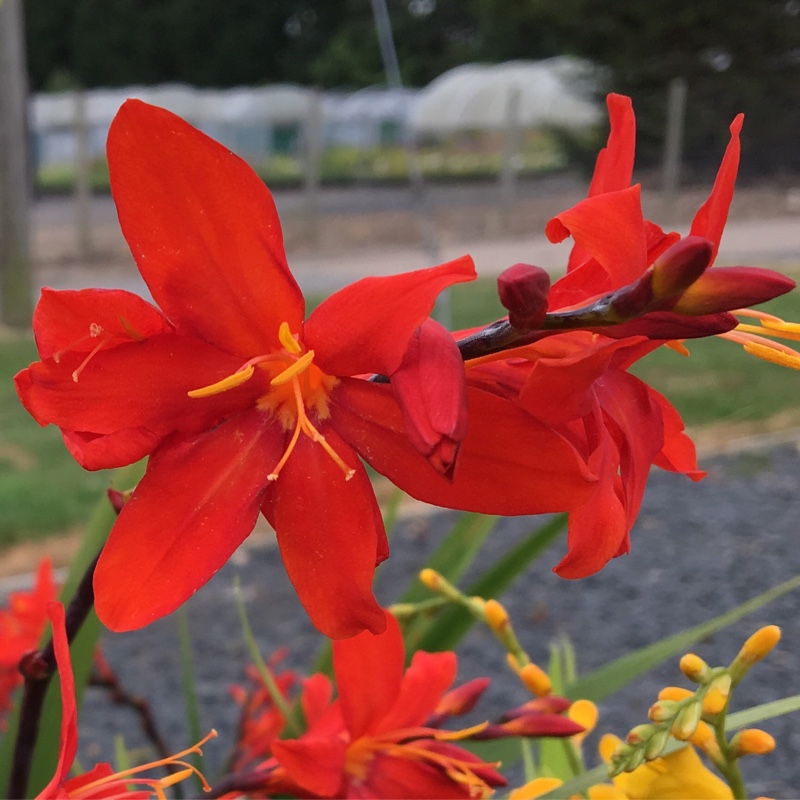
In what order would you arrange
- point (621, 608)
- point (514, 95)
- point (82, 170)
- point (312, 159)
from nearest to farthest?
point (621, 608) → point (514, 95) → point (312, 159) → point (82, 170)

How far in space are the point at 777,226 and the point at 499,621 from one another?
77cm

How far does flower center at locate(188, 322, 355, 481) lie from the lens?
182mm

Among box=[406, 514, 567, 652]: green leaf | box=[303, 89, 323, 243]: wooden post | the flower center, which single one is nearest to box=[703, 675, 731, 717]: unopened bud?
the flower center

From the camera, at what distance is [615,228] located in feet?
0.57

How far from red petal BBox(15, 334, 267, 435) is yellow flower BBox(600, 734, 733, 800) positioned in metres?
0.15

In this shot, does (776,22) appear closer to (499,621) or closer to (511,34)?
(499,621)

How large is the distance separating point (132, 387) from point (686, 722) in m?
0.14

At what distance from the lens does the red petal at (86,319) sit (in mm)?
180

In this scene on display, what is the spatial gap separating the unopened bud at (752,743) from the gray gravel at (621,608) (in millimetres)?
87

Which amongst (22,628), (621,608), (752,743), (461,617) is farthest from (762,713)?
(621,608)

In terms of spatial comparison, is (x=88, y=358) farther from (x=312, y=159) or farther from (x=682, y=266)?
(x=312, y=159)

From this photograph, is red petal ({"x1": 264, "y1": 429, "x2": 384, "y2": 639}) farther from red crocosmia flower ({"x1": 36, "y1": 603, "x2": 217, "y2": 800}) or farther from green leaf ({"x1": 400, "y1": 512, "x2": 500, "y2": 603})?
green leaf ({"x1": 400, "y1": 512, "x2": 500, "y2": 603})

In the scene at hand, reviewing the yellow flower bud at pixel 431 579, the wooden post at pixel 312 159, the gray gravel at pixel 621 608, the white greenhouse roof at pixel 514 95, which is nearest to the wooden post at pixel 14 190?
the wooden post at pixel 312 159

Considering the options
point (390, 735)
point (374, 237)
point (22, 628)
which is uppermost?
point (390, 735)
